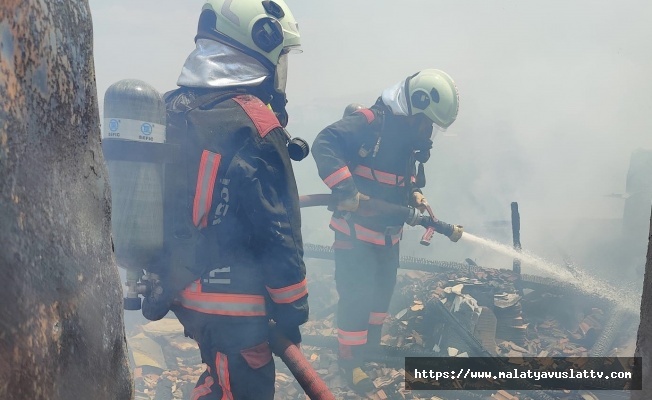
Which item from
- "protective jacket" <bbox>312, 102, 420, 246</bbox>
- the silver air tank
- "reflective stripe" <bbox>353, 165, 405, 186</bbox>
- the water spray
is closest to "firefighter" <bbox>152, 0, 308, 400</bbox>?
the silver air tank

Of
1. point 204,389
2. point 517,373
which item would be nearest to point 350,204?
point 204,389

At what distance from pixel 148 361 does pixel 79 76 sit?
536 centimetres

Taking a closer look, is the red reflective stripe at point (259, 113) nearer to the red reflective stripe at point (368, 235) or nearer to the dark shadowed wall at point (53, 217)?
the dark shadowed wall at point (53, 217)

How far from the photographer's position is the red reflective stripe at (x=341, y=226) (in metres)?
5.03

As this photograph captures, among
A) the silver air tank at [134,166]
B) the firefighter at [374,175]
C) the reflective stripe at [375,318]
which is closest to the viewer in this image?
the silver air tank at [134,166]

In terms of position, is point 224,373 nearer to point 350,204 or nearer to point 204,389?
point 204,389

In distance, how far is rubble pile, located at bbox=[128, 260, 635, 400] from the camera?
16.3ft

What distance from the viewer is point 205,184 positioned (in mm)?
2428

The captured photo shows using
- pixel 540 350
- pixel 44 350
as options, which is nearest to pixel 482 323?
pixel 540 350

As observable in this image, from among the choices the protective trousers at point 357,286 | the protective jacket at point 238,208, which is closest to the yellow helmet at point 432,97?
the protective trousers at point 357,286

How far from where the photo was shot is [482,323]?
5566 millimetres

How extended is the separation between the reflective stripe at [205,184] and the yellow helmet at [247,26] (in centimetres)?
68

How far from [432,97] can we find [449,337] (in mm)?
2874

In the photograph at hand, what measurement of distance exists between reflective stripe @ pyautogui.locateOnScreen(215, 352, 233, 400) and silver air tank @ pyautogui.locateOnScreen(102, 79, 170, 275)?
2.36 feet
